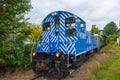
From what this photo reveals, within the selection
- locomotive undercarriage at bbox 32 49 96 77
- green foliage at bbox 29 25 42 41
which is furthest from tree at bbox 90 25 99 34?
locomotive undercarriage at bbox 32 49 96 77

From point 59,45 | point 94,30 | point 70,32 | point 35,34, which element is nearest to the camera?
point 70,32

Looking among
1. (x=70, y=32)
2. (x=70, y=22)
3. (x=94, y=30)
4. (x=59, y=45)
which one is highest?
(x=94, y=30)

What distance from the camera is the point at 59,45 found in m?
11.6

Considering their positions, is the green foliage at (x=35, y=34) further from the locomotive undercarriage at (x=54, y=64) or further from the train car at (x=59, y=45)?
the locomotive undercarriage at (x=54, y=64)

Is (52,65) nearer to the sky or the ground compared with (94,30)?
nearer to the ground

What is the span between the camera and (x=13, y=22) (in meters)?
11.3

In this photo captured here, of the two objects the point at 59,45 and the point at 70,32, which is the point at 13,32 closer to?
the point at 59,45

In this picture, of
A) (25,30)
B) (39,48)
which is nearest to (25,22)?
(25,30)

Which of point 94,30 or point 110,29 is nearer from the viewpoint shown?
point 94,30

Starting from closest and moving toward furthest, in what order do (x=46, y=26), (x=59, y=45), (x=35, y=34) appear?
(x=59, y=45) < (x=46, y=26) < (x=35, y=34)

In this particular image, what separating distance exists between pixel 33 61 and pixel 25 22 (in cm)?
253

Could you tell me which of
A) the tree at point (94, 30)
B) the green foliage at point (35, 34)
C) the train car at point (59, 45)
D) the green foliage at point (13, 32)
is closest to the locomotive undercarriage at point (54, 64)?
the train car at point (59, 45)

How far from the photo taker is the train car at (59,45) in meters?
10.8

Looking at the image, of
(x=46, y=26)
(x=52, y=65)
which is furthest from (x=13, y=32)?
(x=52, y=65)
